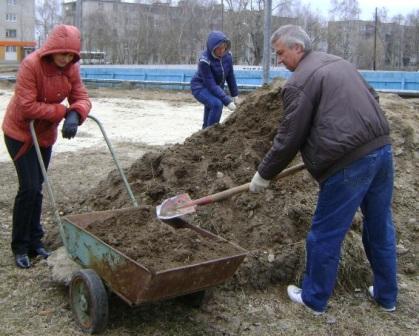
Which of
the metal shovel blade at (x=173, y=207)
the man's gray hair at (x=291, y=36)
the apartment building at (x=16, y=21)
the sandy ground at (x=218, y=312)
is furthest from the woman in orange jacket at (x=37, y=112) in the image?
the apartment building at (x=16, y=21)

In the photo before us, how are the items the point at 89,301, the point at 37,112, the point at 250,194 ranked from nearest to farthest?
the point at 89,301, the point at 37,112, the point at 250,194

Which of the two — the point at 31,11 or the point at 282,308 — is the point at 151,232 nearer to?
the point at 282,308

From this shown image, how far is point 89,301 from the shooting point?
371 cm

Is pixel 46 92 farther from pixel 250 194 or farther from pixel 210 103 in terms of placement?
pixel 210 103

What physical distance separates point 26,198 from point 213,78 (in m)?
3.80

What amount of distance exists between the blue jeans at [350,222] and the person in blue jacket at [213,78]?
12.5ft

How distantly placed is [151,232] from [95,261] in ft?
1.64

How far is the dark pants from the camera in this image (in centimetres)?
463

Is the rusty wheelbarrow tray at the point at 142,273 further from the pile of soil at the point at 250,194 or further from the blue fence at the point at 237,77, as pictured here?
the blue fence at the point at 237,77

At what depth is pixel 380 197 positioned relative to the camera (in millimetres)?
3943

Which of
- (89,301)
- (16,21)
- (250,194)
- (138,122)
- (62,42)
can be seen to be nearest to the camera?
(89,301)

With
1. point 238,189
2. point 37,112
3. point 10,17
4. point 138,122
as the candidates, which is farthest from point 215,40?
point 10,17

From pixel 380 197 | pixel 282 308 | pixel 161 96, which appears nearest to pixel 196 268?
pixel 282 308

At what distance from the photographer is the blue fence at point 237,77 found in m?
21.6
